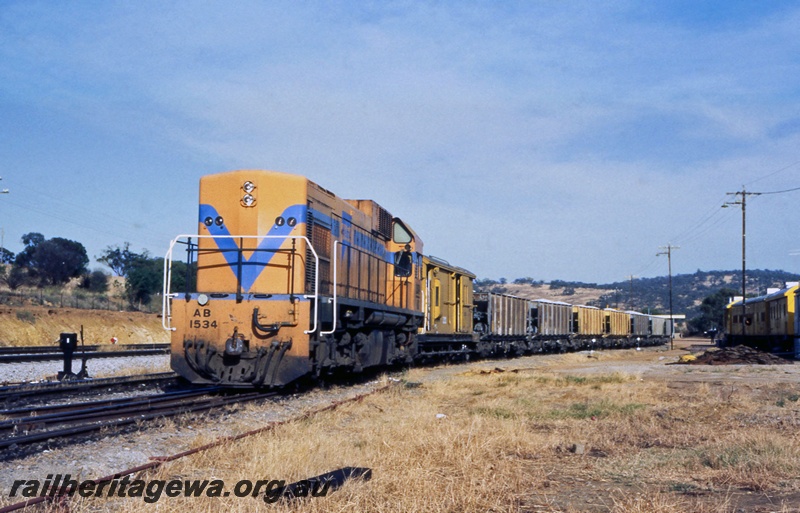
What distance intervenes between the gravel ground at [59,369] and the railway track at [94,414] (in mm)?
6354

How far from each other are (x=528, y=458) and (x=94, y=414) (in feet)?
19.0

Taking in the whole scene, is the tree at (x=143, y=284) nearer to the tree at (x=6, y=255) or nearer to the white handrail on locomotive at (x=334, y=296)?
the tree at (x=6, y=255)

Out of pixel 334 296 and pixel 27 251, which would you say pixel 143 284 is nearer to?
pixel 27 251

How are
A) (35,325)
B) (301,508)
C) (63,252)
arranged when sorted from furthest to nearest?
(63,252) < (35,325) < (301,508)

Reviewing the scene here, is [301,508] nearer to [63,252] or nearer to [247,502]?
[247,502]

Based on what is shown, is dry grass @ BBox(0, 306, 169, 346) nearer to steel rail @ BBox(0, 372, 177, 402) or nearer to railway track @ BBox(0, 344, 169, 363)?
railway track @ BBox(0, 344, 169, 363)

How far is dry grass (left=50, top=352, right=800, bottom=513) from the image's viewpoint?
5871mm

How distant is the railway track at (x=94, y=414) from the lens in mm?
8266

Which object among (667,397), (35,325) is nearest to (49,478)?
(667,397)

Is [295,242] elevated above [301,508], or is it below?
above

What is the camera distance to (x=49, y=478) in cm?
607

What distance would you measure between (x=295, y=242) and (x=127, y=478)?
7.51m

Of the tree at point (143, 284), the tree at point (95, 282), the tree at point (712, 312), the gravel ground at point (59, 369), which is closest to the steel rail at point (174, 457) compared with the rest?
the gravel ground at point (59, 369)
